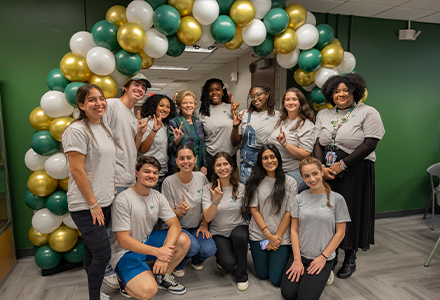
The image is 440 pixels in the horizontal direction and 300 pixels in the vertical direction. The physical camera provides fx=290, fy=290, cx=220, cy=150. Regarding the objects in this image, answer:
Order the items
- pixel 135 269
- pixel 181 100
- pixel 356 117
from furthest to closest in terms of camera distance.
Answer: pixel 181 100, pixel 356 117, pixel 135 269

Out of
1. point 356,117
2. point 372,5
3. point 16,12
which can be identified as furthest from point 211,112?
point 372,5

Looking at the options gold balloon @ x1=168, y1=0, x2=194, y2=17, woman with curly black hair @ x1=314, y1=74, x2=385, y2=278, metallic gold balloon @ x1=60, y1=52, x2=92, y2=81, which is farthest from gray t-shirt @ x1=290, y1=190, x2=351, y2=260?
metallic gold balloon @ x1=60, y1=52, x2=92, y2=81

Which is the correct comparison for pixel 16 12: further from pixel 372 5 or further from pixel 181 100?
pixel 372 5

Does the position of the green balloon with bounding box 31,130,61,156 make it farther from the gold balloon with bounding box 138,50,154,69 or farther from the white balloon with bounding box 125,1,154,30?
the white balloon with bounding box 125,1,154,30

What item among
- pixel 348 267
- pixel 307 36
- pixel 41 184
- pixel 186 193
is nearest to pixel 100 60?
pixel 41 184

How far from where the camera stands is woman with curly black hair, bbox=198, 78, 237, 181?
2.75 m

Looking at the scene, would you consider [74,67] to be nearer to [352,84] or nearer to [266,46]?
[266,46]

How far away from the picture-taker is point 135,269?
6.63ft

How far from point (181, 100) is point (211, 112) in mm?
327

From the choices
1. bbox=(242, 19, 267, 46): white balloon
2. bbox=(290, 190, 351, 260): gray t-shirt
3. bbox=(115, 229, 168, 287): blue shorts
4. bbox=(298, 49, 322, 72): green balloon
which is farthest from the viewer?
bbox=(298, 49, 322, 72): green balloon

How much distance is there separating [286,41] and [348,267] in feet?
6.80

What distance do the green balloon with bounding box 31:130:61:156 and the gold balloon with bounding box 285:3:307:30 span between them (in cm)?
239

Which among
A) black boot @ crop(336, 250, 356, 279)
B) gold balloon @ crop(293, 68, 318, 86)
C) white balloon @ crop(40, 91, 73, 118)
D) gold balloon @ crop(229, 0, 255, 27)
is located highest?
gold balloon @ crop(229, 0, 255, 27)

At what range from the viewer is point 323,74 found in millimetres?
2834
